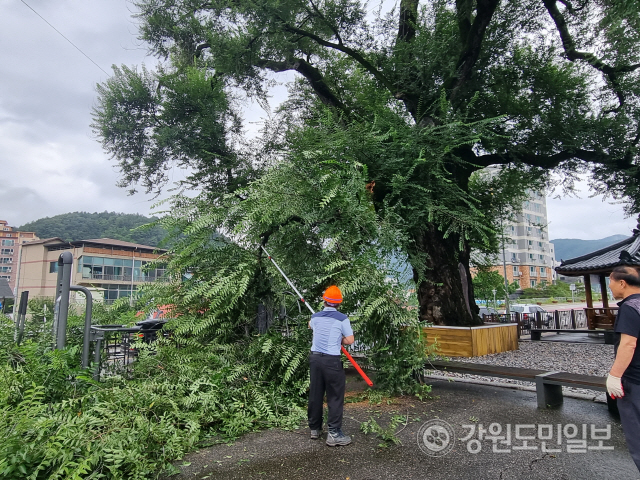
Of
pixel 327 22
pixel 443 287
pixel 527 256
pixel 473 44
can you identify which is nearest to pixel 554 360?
pixel 443 287

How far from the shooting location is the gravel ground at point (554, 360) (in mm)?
7574

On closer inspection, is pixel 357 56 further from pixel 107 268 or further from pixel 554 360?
pixel 107 268

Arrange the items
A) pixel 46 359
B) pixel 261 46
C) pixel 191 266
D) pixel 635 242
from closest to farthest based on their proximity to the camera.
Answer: pixel 46 359, pixel 191 266, pixel 261 46, pixel 635 242

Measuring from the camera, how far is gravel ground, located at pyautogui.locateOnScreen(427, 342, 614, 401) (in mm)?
7574

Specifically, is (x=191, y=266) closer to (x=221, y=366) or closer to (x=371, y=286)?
(x=221, y=366)

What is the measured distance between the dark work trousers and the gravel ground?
3.69 metres

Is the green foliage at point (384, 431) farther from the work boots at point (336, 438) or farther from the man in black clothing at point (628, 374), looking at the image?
the man in black clothing at point (628, 374)

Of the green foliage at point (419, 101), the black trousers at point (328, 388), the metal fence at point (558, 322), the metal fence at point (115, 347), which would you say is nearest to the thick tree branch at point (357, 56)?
the green foliage at point (419, 101)

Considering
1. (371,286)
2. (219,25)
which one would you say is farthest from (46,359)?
Answer: (219,25)

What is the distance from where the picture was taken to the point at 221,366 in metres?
5.14

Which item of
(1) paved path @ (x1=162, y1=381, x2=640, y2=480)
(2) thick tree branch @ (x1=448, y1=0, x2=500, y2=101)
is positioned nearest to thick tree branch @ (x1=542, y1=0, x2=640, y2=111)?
(2) thick tree branch @ (x1=448, y1=0, x2=500, y2=101)

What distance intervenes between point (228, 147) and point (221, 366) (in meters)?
9.86

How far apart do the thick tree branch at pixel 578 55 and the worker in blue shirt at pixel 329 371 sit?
37.0 ft

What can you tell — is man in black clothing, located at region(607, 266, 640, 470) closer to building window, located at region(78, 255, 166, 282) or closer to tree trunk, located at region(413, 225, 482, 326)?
tree trunk, located at region(413, 225, 482, 326)
